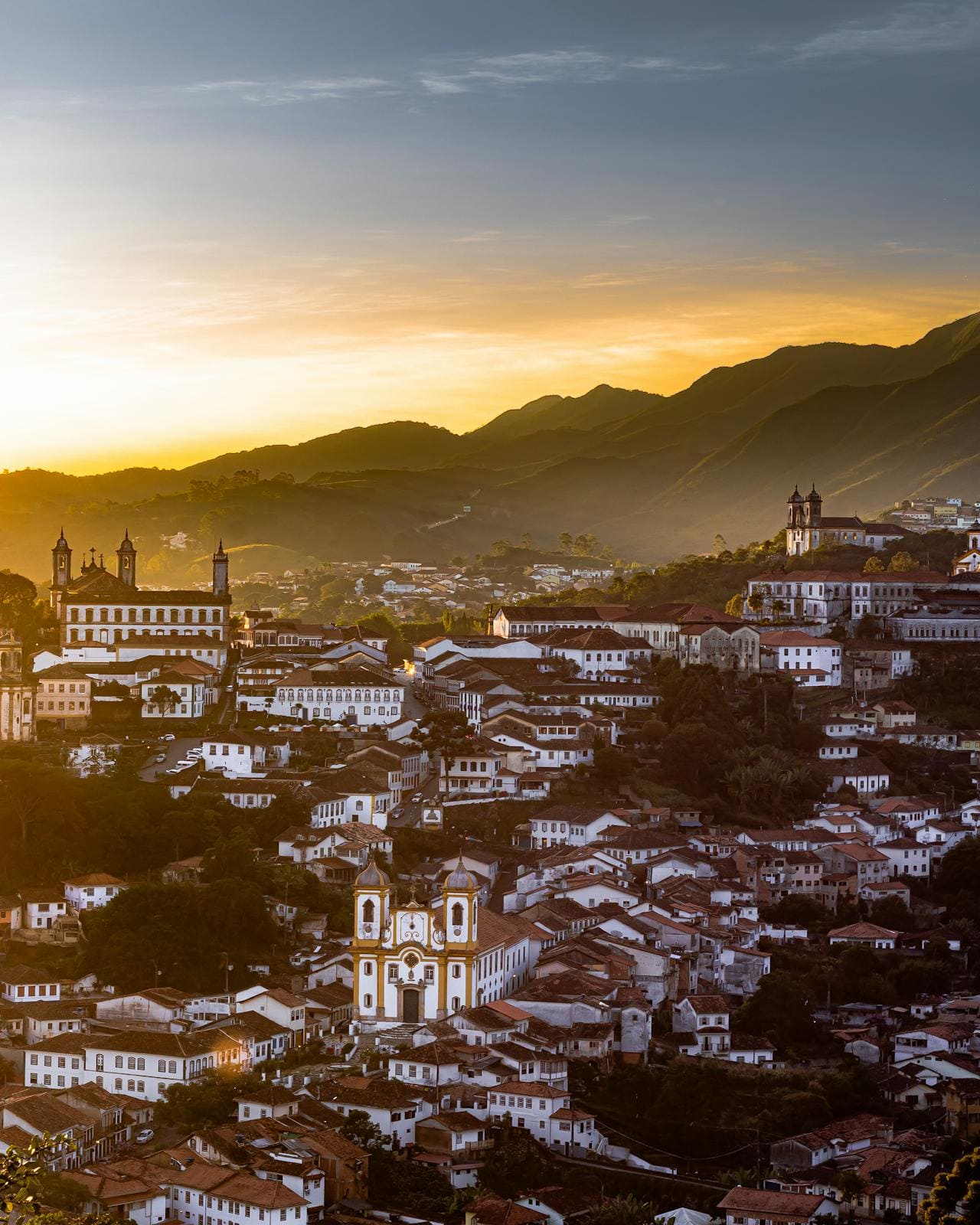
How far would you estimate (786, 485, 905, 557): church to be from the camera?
76.5 metres

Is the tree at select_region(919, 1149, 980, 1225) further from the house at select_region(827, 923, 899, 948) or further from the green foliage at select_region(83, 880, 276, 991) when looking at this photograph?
the green foliage at select_region(83, 880, 276, 991)

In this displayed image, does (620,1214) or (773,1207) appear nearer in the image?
(620,1214)

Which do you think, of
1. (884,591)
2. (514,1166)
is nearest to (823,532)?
(884,591)

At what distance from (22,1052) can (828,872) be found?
61.6 feet

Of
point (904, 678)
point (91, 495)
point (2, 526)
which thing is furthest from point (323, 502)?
point (904, 678)

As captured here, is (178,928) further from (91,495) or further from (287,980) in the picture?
(91,495)

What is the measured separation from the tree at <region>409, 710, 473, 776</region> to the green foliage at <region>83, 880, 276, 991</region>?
10157 mm

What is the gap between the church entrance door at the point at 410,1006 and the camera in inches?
1576

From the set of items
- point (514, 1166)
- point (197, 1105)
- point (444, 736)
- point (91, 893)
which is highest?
point (444, 736)

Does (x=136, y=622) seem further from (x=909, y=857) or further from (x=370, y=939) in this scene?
(x=370, y=939)

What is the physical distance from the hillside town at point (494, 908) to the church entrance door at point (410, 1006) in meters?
0.04

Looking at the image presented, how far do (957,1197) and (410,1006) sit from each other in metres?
12.3

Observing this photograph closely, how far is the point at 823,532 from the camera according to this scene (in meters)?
77.1

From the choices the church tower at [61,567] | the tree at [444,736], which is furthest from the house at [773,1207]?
the church tower at [61,567]
